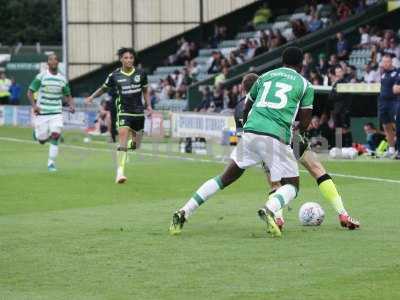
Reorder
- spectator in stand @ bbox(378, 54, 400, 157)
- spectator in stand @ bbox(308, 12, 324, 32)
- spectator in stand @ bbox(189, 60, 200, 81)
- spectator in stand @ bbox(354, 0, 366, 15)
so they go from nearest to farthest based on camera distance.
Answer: spectator in stand @ bbox(378, 54, 400, 157) → spectator in stand @ bbox(354, 0, 366, 15) → spectator in stand @ bbox(308, 12, 324, 32) → spectator in stand @ bbox(189, 60, 200, 81)

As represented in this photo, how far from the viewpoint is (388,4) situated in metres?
34.6

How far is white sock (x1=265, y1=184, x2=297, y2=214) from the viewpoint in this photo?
12.7 meters

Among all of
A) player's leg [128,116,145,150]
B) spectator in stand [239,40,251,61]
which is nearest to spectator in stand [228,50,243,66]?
spectator in stand [239,40,251,61]

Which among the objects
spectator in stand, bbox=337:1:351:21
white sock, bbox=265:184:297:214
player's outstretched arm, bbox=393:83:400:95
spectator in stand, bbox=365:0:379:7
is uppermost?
spectator in stand, bbox=365:0:379:7

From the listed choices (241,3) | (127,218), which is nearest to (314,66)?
(241,3)

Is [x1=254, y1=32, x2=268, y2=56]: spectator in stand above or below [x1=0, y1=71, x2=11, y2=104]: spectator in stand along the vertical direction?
above

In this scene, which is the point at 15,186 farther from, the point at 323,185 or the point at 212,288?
the point at 212,288

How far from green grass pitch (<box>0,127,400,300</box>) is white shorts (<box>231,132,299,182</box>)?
0.72 m

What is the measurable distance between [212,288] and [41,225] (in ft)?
16.4

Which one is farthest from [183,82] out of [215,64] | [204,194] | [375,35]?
[204,194]

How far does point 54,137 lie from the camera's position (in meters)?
22.8

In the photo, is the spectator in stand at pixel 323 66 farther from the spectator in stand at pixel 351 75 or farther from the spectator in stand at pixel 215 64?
the spectator in stand at pixel 215 64

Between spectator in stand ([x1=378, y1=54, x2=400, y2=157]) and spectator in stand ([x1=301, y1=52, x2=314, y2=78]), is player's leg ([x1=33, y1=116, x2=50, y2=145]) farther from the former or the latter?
spectator in stand ([x1=301, y1=52, x2=314, y2=78])

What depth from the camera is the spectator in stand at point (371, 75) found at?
29172mm
